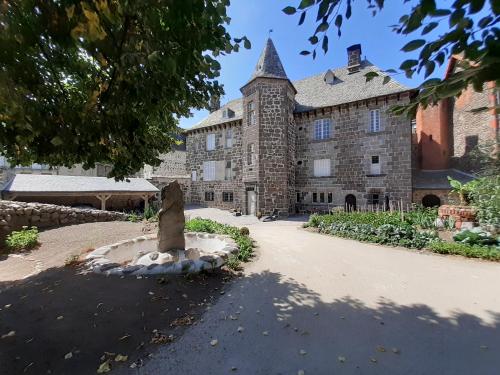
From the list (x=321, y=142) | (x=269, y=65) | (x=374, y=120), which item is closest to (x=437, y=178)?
(x=374, y=120)

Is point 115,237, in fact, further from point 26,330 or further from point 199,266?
point 26,330

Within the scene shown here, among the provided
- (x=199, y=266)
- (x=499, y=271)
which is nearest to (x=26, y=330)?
(x=199, y=266)

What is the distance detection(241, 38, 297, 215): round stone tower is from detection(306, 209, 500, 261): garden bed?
5985 mm

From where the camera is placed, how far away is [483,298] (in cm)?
421

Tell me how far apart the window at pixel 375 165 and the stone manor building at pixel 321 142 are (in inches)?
0.9

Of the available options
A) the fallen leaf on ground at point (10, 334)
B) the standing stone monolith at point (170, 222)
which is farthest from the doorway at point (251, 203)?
the fallen leaf on ground at point (10, 334)

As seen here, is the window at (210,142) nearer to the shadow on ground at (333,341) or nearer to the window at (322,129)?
the window at (322,129)

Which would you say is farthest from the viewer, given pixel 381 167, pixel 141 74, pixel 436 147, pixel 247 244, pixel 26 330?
pixel 436 147

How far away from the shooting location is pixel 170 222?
616 cm

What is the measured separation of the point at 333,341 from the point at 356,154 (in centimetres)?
1604

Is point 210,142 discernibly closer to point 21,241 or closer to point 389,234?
point 21,241

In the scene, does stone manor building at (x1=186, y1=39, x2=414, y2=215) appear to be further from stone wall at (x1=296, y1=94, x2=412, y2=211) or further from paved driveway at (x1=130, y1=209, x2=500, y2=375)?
paved driveway at (x1=130, y1=209, x2=500, y2=375)

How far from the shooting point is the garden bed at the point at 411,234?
6676mm

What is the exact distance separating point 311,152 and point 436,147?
8.86 m
